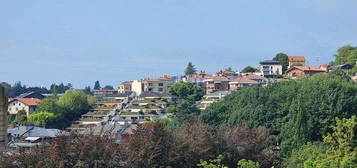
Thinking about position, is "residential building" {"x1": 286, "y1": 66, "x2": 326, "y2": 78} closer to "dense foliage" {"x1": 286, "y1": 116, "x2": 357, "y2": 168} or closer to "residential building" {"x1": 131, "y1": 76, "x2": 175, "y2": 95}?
"residential building" {"x1": 131, "y1": 76, "x2": 175, "y2": 95}

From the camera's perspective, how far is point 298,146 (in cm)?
3722

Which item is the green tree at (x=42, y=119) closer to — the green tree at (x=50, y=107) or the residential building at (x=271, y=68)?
the green tree at (x=50, y=107)

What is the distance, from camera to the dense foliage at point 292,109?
128 feet

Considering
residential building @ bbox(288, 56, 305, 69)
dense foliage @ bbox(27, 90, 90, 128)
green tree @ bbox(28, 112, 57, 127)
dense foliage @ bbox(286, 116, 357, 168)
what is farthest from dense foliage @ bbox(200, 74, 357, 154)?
residential building @ bbox(288, 56, 305, 69)

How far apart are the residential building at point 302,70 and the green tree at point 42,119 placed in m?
39.7

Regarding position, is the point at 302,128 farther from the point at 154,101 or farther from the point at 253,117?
the point at 154,101

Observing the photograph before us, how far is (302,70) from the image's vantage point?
10381 centimetres

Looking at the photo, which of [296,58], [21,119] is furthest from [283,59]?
[21,119]

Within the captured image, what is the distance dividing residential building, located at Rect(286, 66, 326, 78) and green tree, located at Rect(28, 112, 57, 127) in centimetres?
3971

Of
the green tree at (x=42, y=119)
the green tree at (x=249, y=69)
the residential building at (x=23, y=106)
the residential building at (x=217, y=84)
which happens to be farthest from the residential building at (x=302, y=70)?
the green tree at (x=42, y=119)

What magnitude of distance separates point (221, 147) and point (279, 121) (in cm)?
1392

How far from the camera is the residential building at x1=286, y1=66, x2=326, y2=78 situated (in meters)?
103

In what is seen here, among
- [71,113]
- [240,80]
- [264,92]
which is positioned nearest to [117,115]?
[71,113]

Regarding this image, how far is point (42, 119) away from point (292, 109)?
4538 cm
